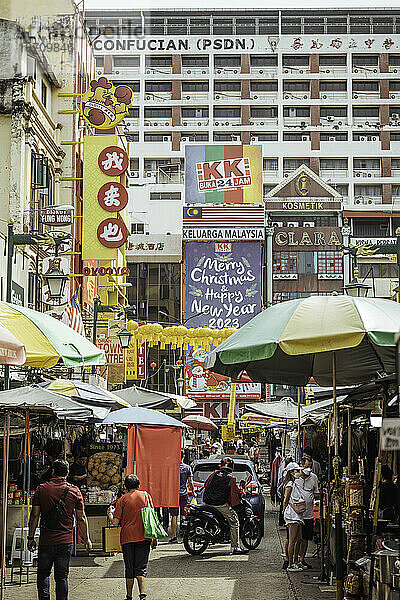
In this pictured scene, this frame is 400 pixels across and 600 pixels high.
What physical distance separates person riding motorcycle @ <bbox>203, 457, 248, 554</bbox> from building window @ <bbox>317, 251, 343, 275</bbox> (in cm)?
4960

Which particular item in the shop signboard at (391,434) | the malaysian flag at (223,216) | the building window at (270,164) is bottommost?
the shop signboard at (391,434)

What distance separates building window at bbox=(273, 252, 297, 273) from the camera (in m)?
66.0

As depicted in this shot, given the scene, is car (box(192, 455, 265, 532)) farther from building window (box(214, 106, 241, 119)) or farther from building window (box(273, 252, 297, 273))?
building window (box(214, 106, 241, 119))

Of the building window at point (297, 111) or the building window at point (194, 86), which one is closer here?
the building window at point (297, 111)

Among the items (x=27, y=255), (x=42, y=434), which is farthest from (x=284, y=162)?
(x=42, y=434)

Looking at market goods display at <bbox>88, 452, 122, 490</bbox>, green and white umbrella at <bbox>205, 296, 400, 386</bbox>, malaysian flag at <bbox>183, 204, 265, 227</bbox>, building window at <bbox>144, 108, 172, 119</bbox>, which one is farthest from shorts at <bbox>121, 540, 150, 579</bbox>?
building window at <bbox>144, 108, 172, 119</bbox>

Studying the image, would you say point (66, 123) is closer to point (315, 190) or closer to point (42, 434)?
point (42, 434)

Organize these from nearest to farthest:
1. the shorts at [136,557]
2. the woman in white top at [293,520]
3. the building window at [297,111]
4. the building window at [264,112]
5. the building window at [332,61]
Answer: the shorts at [136,557]
the woman in white top at [293,520]
the building window at [332,61]
the building window at [297,111]
the building window at [264,112]

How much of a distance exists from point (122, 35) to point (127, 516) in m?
78.2

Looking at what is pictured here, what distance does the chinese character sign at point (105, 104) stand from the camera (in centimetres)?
3353

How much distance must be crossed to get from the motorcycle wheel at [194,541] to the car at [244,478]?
1.54 meters

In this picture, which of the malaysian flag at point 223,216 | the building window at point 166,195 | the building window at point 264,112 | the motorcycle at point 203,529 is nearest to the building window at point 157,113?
the building window at point 264,112

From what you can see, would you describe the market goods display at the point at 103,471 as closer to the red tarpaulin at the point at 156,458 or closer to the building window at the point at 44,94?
the red tarpaulin at the point at 156,458

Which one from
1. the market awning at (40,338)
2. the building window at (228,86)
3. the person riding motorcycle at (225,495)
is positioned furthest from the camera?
the building window at (228,86)
